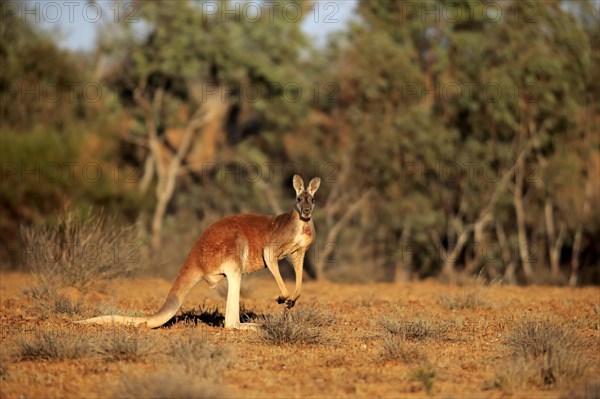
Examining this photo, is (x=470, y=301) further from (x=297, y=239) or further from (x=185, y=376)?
(x=185, y=376)

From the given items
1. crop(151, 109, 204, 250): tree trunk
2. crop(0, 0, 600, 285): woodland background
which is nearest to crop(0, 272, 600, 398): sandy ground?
crop(0, 0, 600, 285): woodland background

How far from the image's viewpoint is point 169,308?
34.8 ft

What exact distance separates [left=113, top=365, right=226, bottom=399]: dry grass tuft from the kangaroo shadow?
3.67 metres

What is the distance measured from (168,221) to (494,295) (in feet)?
57.5

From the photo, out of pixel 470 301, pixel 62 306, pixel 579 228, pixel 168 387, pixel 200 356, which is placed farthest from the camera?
pixel 579 228

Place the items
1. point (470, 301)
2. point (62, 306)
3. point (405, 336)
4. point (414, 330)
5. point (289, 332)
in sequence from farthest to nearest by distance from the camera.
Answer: point (470, 301), point (62, 306), point (414, 330), point (405, 336), point (289, 332)

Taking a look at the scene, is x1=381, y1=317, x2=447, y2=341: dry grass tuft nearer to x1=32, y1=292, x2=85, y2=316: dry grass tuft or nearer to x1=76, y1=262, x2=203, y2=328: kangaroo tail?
x1=76, y1=262, x2=203, y2=328: kangaroo tail

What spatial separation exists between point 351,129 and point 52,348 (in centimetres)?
2419

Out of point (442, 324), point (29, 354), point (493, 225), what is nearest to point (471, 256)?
point (493, 225)

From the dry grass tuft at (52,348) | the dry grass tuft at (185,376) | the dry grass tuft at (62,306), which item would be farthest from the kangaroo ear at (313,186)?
the dry grass tuft at (62,306)

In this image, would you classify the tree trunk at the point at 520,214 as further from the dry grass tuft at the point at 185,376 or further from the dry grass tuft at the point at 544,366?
the dry grass tuft at the point at 185,376

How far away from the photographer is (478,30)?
3300 cm

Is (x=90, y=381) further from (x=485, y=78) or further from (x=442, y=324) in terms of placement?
(x=485, y=78)

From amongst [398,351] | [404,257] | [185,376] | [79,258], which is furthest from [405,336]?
[404,257]
